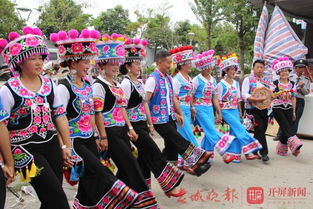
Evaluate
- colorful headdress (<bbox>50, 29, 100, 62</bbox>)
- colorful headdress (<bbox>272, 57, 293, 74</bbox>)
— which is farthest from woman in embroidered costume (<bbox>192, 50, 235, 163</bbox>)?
colorful headdress (<bbox>50, 29, 100, 62</bbox>)

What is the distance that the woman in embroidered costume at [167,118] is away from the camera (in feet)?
Result: 14.6

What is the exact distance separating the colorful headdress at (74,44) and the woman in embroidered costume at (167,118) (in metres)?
Result: 1.31

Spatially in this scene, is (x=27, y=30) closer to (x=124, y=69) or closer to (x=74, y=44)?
(x=74, y=44)

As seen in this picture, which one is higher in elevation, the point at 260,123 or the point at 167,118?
the point at 167,118

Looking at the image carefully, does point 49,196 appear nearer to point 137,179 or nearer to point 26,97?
point 26,97

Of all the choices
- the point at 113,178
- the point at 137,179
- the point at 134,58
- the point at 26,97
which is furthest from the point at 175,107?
the point at 26,97

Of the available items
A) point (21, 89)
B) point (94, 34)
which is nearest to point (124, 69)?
point (94, 34)

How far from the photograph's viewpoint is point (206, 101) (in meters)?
5.56

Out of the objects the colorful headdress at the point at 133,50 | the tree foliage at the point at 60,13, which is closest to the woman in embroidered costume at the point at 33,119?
the colorful headdress at the point at 133,50

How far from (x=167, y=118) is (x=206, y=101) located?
3.89 ft

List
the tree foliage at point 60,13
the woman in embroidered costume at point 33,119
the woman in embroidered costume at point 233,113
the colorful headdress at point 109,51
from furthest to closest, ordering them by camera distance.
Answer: the tree foliage at point 60,13
the woman in embroidered costume at point 233,113
the colorful headdress at point 109,51
the woman in embroidered costume at point 33,119

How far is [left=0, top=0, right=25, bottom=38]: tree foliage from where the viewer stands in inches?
809

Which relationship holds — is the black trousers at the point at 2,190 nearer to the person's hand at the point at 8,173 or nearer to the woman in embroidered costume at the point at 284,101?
the person's hand at the point at 8,173

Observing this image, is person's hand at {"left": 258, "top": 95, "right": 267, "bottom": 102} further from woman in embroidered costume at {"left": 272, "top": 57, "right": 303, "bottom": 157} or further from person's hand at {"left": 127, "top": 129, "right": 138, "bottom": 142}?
person's hand at {"left": 127, "top": 129, "right": 138, "bottom": 142}
